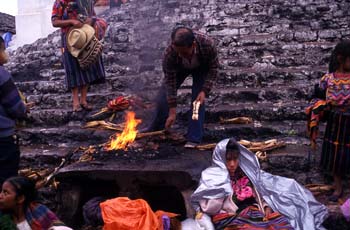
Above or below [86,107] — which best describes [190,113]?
above

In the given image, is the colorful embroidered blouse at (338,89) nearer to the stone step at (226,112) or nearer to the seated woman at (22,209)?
the stone step at (226,112)

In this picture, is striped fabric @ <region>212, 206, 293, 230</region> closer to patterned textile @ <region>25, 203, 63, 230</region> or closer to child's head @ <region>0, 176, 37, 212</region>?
patterned textile @ <region>25, 203, 63, 230</region>

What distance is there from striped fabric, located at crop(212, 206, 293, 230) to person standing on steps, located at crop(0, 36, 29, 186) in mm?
1990

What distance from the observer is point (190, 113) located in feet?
16.4

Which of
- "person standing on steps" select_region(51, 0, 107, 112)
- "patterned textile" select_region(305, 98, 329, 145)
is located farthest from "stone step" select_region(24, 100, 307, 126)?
"patterned textile" select_region(305, 98, 329, 145)

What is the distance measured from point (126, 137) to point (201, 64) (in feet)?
4.13

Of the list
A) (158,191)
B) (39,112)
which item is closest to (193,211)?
(158,191)

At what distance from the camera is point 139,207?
3.98 m

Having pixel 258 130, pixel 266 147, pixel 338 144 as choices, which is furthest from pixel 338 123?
pixel 258 130

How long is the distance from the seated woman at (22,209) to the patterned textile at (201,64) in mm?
1910

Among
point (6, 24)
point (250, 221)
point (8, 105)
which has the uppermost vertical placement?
point (6, 24)

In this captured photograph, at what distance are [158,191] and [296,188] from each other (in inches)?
61.7

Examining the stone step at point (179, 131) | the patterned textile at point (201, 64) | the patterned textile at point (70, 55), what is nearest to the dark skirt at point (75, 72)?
the patterned textile at point (70, 55)

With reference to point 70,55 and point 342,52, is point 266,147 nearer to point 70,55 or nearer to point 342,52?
point 342,52
